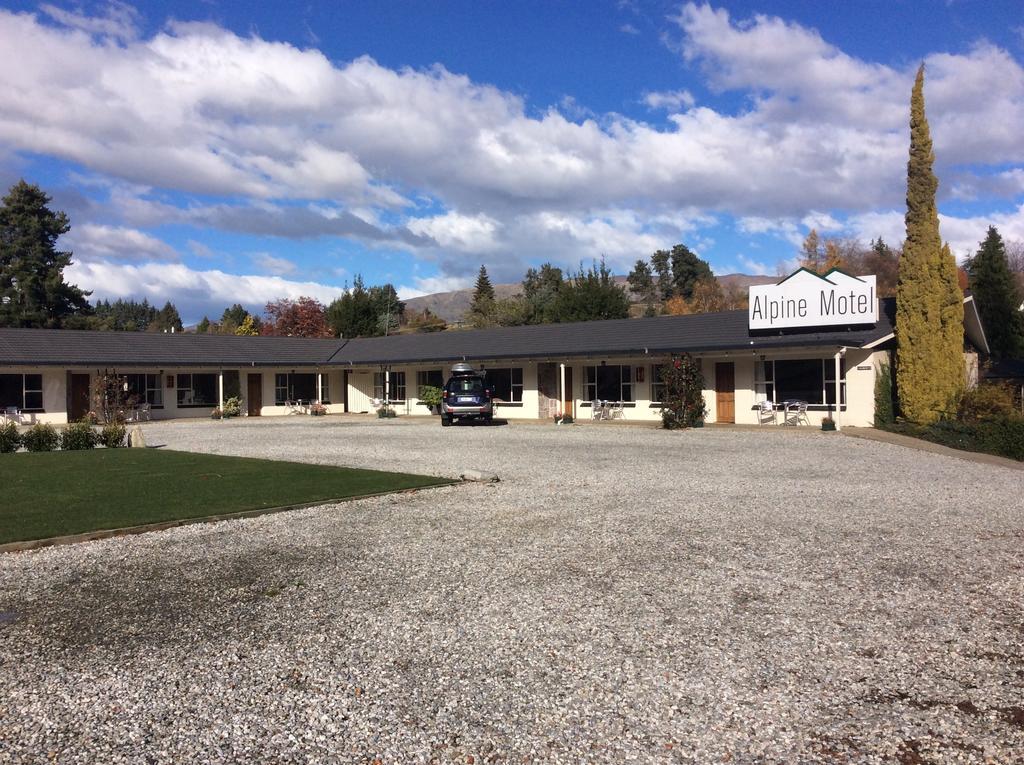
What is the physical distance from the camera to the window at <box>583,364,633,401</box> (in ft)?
96.5

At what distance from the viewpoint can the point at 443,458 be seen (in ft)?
54.2

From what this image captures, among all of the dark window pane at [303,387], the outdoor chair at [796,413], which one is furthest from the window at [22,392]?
the outdoor chair at [796,413]

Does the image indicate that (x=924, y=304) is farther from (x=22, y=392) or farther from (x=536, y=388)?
(x=22, y=392)

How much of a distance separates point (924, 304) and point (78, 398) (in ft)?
103

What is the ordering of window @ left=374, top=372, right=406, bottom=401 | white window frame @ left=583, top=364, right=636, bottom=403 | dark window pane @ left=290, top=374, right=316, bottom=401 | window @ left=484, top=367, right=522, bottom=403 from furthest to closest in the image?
dark window pane @ left=290, top=374, right=316, bottom=401 < window @ left=374, top=372, right=406, bottom=401 < window @ left=484, top=367, right=522, bottom=403 < white window frame @ left=583, top=364, right=636, bottom=403

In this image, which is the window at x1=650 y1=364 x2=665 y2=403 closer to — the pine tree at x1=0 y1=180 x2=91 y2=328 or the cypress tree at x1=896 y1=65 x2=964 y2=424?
the cypress tree at x1=896 y1=65 x2=964 y2=424

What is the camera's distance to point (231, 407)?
34.4 meters

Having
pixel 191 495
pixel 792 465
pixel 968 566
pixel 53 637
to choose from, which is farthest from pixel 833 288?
pixel 53 637

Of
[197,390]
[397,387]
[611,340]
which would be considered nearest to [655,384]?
[611,340]

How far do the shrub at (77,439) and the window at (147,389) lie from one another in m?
12.5

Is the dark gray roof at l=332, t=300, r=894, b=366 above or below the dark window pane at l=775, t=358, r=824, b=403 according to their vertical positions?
above

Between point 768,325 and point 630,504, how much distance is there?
17196 millimetres

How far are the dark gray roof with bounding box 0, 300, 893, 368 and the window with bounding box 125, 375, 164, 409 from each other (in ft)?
3.37

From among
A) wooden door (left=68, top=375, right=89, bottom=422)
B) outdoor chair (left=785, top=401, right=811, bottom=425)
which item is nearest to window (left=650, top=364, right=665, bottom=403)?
outdoor chair (left=785, top=401, right=811, bottom=425)
